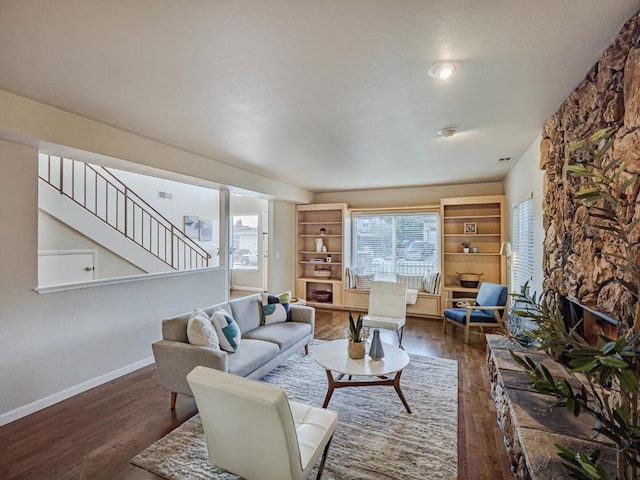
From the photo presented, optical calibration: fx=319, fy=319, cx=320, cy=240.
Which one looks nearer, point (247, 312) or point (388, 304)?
point (247, 312)

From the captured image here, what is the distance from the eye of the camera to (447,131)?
3.23m

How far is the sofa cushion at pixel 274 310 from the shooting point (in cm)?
404

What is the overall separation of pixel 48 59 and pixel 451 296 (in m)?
6.18

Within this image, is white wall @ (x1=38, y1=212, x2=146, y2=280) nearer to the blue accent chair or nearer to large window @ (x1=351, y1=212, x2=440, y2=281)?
large window @ (x1=351, y1=212, x2=440, y2=281)

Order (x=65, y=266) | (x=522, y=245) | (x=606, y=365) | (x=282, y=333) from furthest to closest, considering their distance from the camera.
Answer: (x=65, y=266)
(x=522, y=245)
(x=282, y=333)
(x=606, y=365)

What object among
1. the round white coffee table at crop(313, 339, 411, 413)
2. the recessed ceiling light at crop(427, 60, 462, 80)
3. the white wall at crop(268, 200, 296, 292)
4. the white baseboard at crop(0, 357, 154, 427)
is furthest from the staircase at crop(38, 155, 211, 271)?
the recessed ceiling light at crop(427, 60, 462, 80)

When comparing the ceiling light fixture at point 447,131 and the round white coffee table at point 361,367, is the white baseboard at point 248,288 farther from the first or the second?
the ceiling light fixture at point 447,131

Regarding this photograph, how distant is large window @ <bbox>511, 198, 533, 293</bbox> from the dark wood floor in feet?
4.79

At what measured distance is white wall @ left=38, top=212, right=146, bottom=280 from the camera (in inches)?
169

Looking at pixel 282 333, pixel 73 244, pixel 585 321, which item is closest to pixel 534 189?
pixel 585 321

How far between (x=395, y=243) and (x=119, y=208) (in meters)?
5.31

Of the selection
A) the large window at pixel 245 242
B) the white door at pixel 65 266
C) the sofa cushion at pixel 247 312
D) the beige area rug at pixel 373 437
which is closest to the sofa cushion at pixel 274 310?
the sofa cushion at pixel 247 312

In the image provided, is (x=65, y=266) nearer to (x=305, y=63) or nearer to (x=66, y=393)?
(x=66, y=393)

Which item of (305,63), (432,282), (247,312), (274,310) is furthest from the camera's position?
(432,282)
